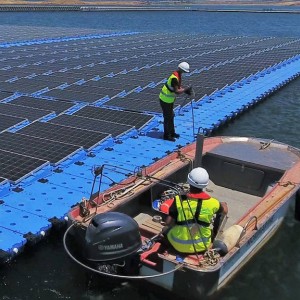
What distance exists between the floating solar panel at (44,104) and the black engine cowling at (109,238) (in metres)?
9.57

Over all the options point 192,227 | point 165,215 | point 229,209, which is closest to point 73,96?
point 229,209

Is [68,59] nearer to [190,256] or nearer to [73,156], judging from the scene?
[73,156]

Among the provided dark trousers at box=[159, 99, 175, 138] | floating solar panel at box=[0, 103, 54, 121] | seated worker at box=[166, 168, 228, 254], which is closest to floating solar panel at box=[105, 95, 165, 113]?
dark trousers at box=[159, 99, 175, 138]

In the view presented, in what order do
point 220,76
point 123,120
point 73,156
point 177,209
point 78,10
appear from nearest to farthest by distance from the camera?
point 177,209, point 73,156, point 123,120, point 220,76, point 78,10

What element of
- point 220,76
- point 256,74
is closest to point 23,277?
point 220,76

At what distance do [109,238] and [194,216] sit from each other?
4.27 ft

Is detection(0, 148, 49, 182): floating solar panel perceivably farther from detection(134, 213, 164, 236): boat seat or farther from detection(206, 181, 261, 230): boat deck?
detection(206, 181, 261, 230): boat deck

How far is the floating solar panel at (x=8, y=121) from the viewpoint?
13.3 m

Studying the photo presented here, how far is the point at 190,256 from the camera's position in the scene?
6.70 metres

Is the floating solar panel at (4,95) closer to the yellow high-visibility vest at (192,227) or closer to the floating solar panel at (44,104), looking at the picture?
the floating solar panel at (44,104)

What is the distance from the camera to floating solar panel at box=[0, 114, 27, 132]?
13312mm

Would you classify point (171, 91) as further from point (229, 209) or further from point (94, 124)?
point (229, 209)

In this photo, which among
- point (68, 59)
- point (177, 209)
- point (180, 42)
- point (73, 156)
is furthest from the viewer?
point (180, 42)

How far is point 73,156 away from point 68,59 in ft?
52.5
